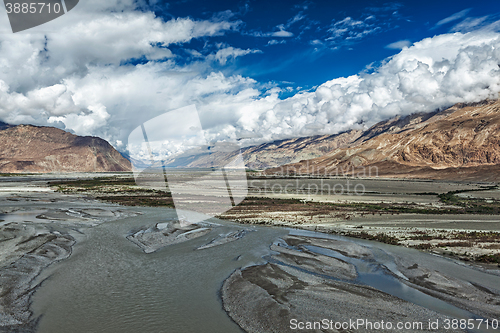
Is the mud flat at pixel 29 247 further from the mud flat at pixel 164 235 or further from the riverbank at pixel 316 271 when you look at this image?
the mud flat at pixel 164 235

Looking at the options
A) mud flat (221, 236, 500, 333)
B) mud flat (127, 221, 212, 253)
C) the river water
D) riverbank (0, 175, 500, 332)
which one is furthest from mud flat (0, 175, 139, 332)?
mud flat (221, 236, 500, 333)

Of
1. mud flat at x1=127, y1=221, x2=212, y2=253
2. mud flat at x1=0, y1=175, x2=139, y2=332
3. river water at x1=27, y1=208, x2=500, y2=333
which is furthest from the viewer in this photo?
mud flat at x1=127, y1=221, x2=212, y2=253

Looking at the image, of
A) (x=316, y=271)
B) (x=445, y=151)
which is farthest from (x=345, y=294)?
(x=445, y=151)

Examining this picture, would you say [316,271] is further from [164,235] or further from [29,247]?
[29,247]

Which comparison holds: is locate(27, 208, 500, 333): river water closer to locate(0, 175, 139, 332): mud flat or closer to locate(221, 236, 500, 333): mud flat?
locate(221, 236, 500, 333): mud flat

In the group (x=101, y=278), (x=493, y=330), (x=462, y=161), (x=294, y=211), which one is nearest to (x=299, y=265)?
(x=493, y=330)

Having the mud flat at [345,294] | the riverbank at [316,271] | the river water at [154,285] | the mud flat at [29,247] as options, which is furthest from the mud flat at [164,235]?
the mud flat at [345,294]
